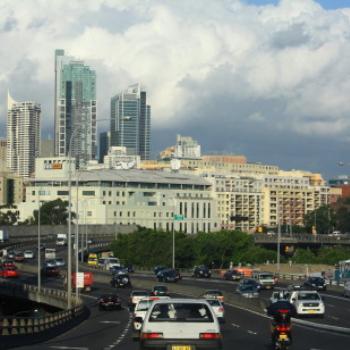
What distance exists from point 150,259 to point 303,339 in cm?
12421

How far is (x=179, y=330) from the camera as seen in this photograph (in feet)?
78.2

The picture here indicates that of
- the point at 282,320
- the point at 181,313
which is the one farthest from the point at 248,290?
the point at 181,313

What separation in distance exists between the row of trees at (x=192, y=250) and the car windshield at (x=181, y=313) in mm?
138182

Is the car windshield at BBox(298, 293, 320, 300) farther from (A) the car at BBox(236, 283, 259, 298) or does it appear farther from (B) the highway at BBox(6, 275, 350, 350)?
(A) the car at BBox(236, 283, 259, 298)

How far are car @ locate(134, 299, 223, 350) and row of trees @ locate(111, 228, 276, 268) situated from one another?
5447 inches

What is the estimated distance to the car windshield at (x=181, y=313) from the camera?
24.1m

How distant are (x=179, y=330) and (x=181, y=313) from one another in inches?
18.4

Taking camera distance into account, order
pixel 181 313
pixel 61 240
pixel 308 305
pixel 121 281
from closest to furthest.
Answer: pixel 181 313
pixel 308 305
pixel 121 281
pixel 61 240

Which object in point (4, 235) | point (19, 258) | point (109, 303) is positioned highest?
point (4, 235)

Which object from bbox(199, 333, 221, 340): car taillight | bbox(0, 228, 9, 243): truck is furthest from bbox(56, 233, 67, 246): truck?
bbox(199, 333, 221, 340): car taillight

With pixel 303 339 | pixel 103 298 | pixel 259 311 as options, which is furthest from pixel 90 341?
pixel 103 298

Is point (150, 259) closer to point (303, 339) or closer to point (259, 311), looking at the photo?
point (259, 311)

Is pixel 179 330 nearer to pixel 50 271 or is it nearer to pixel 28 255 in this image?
pixel 50 271

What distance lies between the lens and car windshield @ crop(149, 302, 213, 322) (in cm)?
2408
